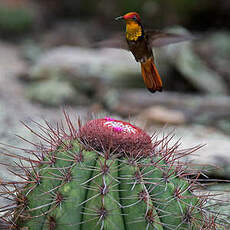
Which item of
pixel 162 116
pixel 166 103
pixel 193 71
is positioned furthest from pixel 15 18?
pixel 162 116

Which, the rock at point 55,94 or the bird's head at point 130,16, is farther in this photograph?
the rock at point 55,94

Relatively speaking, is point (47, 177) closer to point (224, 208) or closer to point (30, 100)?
point (224, 208)


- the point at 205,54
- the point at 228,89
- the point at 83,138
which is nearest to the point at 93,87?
the point at 228,89

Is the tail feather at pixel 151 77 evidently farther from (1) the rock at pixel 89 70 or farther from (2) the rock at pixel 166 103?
(1) the rock at pixel 89 70

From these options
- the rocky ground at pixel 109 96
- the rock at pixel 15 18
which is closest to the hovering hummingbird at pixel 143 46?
the rocky ground at pixel 109 96

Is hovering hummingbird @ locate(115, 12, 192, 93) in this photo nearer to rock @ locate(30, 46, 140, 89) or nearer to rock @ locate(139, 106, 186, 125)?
rock @ locate(139, 106, 186, 125)
